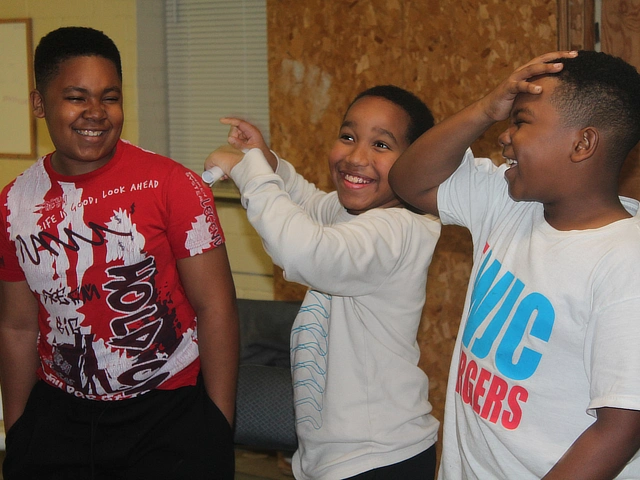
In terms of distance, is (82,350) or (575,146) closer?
(575,146)

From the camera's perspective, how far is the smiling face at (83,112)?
1718 millimetres

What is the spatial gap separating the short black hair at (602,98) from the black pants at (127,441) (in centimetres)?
103

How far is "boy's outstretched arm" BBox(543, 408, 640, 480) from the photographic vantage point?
115 centimetres

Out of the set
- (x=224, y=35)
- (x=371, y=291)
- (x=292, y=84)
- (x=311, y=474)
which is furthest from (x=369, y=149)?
(x=224, y=35)

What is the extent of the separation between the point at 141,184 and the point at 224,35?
8.80 ft

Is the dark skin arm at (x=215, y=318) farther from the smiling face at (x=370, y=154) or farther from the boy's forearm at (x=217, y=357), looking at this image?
the smiling face at (x=370, y=154)

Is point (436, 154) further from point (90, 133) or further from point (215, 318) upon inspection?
point (90, 133)

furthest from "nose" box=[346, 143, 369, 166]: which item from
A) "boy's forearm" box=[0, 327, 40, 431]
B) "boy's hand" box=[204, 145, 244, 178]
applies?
"boy's forearm" box=[0, 327, 40, 431]

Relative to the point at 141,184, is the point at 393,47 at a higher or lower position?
higher

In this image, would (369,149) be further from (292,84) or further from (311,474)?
(292,84)

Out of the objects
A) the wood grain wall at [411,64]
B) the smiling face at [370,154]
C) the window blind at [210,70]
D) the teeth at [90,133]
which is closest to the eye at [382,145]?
the smiling face at [370,154]

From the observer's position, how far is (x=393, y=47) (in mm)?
3234

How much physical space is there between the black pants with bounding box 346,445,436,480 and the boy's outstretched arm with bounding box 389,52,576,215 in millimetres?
543

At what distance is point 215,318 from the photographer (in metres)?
1.76
